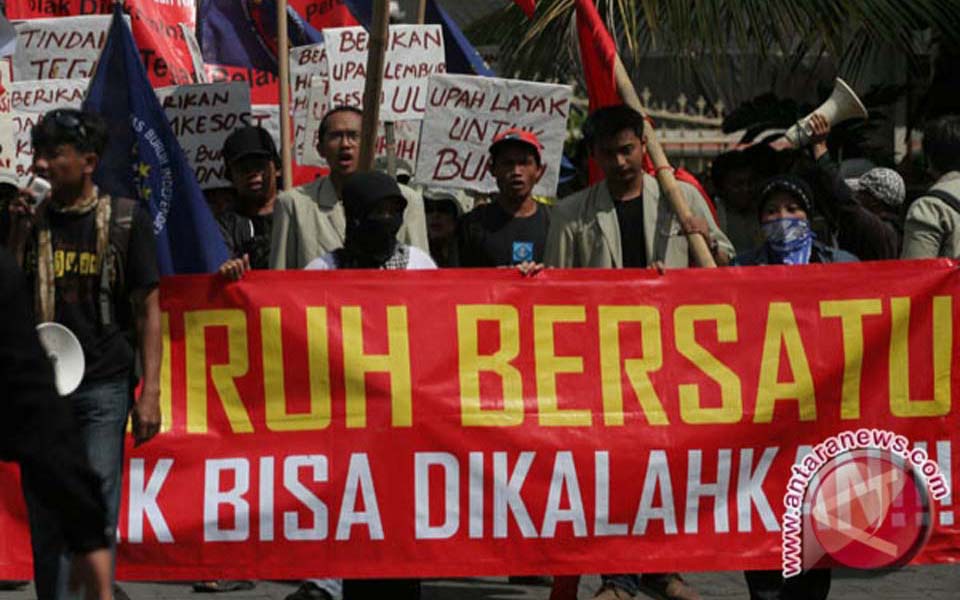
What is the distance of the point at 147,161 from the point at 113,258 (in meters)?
1.70

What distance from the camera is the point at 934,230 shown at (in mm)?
Result: 8367

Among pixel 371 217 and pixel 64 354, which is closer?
pixel 64 354

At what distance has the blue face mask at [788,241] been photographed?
795 centimetres

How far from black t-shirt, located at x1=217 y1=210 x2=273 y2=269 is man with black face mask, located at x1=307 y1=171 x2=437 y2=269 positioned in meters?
1.42

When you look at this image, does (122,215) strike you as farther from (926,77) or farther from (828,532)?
(926,77)

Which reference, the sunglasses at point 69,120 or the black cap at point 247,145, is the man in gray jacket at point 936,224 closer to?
the black cap at point 247,145

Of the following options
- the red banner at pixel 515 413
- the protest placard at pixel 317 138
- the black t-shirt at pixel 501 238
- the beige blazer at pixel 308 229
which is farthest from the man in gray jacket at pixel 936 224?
the protest placard at pixel 317 138

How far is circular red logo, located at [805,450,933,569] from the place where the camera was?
25.4 feet

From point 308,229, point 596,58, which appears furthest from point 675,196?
point 308,229

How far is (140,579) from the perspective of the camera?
7.75 metres

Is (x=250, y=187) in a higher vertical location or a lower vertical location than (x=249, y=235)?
higher

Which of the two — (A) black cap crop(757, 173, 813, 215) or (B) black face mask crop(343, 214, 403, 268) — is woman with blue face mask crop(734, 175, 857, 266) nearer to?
(A) black cap crop(757, 173, 813, 215)

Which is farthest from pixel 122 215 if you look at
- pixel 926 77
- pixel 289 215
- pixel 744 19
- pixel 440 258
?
pixel 926 77

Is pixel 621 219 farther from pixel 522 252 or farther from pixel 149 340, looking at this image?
pixel 149 340
